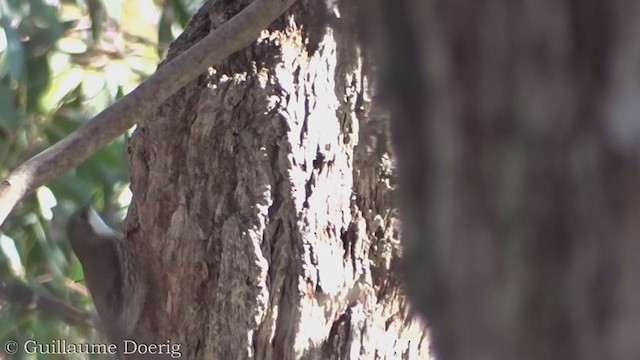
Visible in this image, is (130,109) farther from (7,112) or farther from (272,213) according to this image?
(7,112)

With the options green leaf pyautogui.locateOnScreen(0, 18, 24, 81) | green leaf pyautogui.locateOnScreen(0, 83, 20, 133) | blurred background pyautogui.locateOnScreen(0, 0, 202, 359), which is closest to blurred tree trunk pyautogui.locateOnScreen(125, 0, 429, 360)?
blurred background pyautogui.locateOnScreen(0, 0, 202, 359)

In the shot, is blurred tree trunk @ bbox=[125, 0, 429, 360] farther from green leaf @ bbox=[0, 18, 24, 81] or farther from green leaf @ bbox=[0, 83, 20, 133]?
green leaf @ bbox=[0, 83, 20, 133]

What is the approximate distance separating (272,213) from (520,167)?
1.15 meters

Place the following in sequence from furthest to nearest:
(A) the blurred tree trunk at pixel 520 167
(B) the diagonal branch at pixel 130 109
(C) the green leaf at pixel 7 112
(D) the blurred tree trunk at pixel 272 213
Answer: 1. (C) the green leaf at pixel 7 112
2. (D) the blurred tree trunk at pixel 272 213
3. (B) the diagonal branch at pixel 130 109
4. (A) the blurred tree trunk at pixel 520 167

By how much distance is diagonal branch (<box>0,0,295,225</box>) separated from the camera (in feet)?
4.60

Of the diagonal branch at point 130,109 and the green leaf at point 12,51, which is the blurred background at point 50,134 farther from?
the diagonal branch at point 130,109

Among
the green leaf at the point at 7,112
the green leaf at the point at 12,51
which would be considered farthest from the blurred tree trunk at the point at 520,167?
the green leaf at the point at 7,112

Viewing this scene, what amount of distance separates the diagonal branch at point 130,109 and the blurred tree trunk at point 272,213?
0.12 m

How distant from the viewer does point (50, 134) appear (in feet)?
10.2

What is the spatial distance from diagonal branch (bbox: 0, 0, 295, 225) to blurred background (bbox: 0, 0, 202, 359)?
122 cm

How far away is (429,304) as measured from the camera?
53 cm

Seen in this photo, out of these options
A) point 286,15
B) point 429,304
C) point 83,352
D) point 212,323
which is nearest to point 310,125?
point 286,15

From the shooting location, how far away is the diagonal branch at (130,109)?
4.60 feet

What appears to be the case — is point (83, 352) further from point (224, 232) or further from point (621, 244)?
point (621, 244)
